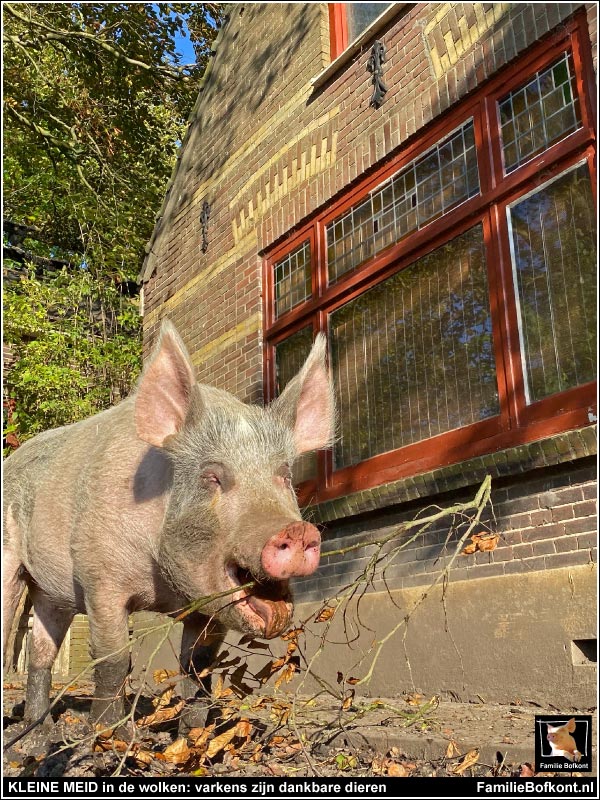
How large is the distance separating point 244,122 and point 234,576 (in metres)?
8.23

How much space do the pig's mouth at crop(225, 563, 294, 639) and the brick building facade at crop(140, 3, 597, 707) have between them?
1.65 meters

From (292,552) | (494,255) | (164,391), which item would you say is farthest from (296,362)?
(292,552)

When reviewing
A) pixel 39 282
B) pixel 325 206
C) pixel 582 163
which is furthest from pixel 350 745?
pixel 39 282

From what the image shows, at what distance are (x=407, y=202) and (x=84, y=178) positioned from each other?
6.78 metres

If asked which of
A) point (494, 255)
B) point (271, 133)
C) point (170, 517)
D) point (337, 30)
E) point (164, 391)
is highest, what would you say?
point (337, 30)

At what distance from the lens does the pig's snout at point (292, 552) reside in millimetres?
3141

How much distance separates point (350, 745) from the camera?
434cm

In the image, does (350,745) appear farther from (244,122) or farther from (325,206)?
(244,122)

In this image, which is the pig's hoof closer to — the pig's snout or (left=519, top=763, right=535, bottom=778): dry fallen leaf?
the pig's snout

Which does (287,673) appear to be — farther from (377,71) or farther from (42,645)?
(377,71)

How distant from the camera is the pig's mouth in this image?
3.35 metres

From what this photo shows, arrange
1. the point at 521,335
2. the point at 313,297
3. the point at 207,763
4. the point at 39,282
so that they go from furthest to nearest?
the point at 39,282, the point at 313,297, the point at 521,335, the point at 207,763

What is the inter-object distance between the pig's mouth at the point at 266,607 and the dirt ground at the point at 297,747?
1.44ft

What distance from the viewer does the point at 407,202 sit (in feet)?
23.9
